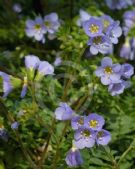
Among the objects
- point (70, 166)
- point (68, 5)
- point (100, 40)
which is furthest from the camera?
point (68, 5)

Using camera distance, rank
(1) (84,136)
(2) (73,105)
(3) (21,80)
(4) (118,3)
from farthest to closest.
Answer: (4) (118,3)
(2) (73,105)
(3) (21,80)
(1) (84,136)

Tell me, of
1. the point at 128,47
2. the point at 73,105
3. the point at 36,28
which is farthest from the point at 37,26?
the point at 73,105

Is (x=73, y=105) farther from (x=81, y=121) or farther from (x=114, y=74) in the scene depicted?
(x=81, y=121)

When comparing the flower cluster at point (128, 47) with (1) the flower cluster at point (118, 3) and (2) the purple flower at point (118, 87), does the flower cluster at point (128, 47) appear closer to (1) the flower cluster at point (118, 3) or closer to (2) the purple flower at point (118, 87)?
(1) the flower cluster at point (118, 3)

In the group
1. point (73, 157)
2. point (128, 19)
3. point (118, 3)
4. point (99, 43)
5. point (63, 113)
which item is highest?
point (118, 3)

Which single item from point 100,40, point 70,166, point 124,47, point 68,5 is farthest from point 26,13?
point 70,166

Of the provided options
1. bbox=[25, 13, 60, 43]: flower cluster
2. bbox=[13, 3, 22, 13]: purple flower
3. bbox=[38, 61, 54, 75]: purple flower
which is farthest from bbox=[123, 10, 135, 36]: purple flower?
bbox=[38, 61, 54, 75]: purple flower

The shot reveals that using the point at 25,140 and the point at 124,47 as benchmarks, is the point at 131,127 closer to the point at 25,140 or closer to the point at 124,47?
the point at 25,140
